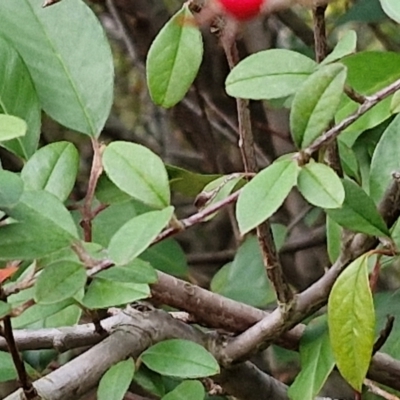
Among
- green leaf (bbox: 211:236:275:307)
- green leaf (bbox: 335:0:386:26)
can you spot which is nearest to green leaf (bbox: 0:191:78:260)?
green leaf (bbox: 211:236:275:307)

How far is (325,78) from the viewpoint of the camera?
39cm

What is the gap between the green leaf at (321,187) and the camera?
1.25ft

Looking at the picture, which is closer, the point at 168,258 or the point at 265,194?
the point at 265,194

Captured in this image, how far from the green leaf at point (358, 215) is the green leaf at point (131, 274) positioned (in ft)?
0.35

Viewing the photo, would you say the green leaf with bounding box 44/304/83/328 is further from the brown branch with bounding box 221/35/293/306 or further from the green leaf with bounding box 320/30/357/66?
the green leaf with bounding box 320/30/357/66

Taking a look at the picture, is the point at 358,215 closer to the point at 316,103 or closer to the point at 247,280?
the point at 316,103

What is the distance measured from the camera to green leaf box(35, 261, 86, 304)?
406mm

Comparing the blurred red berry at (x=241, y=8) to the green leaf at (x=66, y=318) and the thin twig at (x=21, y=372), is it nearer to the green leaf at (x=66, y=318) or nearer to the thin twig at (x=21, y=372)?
the thin twig at (x=21, y=372)

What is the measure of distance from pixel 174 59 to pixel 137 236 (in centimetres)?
10

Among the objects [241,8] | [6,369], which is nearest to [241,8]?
[241,8]

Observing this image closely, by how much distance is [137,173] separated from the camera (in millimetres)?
419

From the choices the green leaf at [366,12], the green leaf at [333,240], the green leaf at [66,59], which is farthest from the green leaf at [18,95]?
the green leaf at [366,12]

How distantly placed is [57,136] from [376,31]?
0.60 m

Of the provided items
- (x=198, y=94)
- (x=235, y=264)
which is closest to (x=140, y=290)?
(x=235, y=264)
